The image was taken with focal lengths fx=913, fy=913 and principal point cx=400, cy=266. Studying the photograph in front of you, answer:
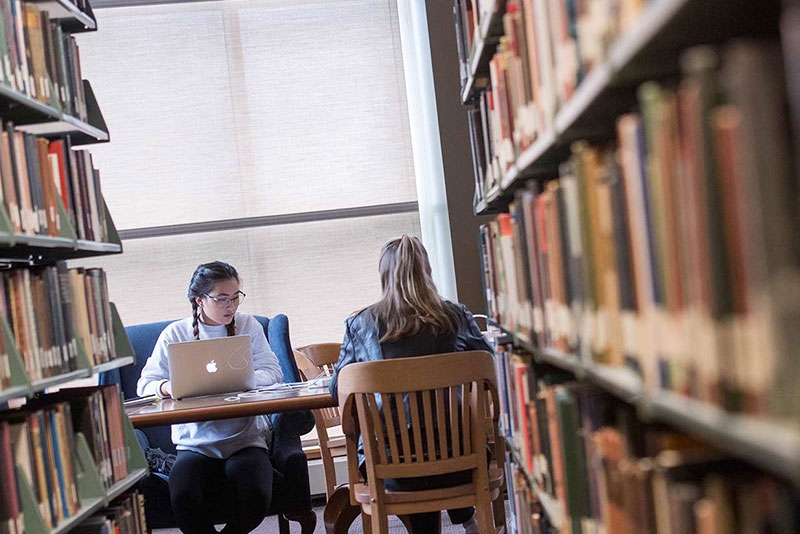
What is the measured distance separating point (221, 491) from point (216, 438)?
0.19 meters

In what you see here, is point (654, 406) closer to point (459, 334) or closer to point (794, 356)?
point (794, 356)

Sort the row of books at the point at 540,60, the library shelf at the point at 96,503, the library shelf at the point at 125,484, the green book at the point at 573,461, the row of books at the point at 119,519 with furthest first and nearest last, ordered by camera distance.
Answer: the library shelf at the point at 125,484 → the row of books at the point at 119,519 → the library shelf at the point at 96,503 → the green book at the point at 573,461 → the row of books at the point at 540,60

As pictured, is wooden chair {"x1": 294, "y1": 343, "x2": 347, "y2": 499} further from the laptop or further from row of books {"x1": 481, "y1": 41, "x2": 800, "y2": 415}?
row of books {"x1": 481, "y1": 41, "x2": 800, "y2": 415}

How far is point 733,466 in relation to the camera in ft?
3.06

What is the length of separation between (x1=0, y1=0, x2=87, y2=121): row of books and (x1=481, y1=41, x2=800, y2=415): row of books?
4.51 ft

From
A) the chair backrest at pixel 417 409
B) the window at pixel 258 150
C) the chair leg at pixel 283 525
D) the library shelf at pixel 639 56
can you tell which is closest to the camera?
the library shelf at pixel 639 56

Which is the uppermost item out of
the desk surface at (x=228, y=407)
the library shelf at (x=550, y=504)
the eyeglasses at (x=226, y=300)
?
the eyeglasses at (x=226, y=300)

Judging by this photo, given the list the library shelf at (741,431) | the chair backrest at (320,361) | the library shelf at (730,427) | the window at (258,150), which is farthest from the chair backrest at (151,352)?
the library shelf at (741,431)

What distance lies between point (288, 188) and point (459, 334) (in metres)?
2.29

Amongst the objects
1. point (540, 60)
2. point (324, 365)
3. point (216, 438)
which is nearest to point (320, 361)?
point (324, 365)

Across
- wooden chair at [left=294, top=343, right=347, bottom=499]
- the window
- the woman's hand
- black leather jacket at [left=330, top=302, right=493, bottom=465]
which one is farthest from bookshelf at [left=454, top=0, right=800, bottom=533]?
the window

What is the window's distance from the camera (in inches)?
196

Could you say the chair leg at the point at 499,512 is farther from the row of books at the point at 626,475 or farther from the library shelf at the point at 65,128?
the library shelf at the point at 65,128

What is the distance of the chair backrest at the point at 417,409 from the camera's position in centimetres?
267
